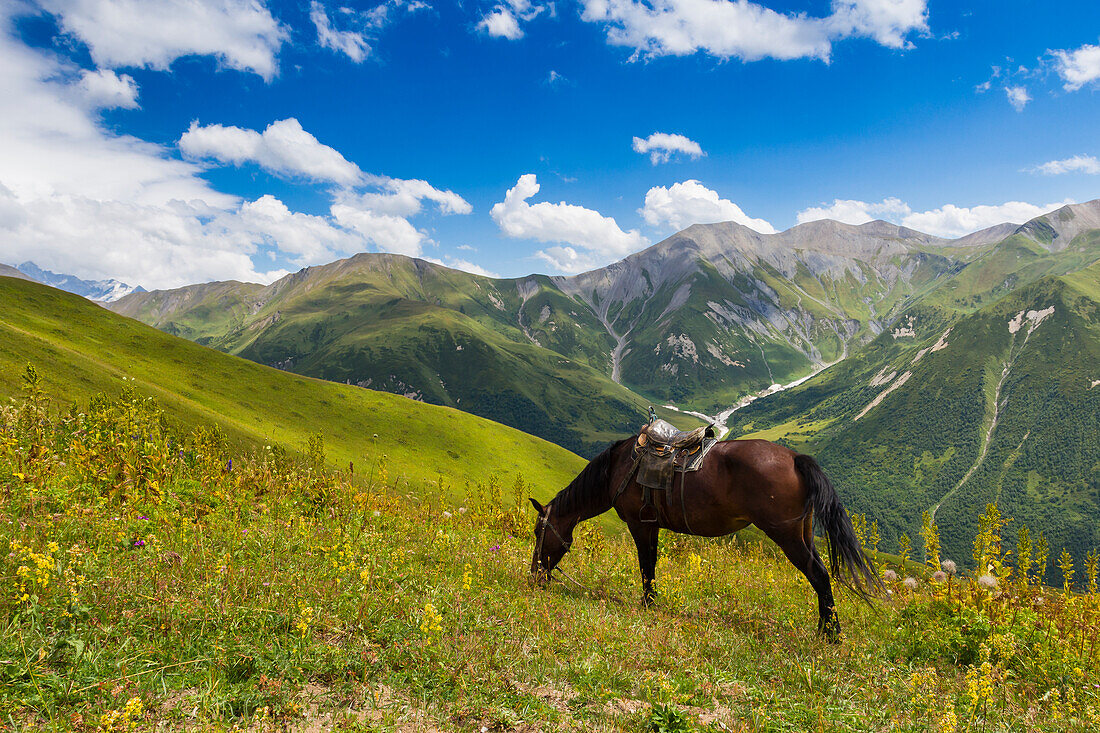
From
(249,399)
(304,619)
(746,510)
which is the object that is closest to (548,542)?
(746,510)

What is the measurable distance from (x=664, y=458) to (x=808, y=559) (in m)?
3.10

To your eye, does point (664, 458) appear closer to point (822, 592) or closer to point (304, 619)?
point (822, 592)

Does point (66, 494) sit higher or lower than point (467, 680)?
higher

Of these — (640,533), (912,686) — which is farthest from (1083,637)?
(640,533)

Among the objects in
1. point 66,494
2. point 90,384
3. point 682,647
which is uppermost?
point 66,494

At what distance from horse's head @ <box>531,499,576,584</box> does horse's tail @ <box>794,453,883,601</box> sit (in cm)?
489

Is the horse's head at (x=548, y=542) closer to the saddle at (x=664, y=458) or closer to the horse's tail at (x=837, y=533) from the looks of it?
the saddle at (x=664, y=458)

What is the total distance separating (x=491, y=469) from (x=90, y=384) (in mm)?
77473

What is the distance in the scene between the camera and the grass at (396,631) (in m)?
4.77

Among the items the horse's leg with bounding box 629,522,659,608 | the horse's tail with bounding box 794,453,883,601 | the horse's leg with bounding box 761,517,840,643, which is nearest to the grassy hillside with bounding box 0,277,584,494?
the horse's leg with bounding box 629,522,659,608

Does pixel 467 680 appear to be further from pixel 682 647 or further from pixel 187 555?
pixel 187 555

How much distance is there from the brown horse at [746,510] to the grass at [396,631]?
0.70 metres

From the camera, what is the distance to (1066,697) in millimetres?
6492

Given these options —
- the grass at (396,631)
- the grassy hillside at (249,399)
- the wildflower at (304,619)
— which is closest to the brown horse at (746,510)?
the grass at (396,631)
